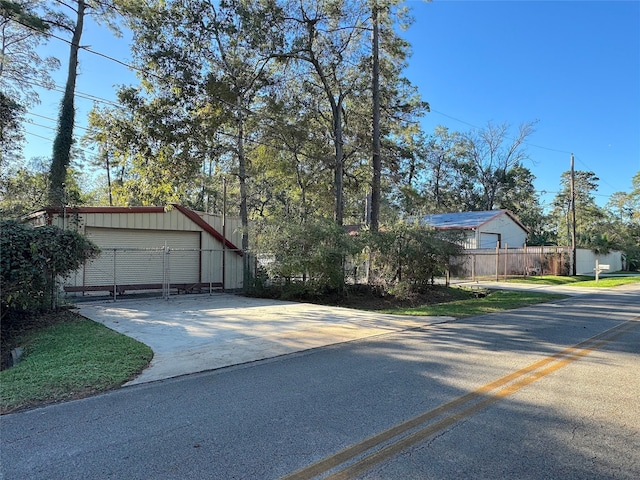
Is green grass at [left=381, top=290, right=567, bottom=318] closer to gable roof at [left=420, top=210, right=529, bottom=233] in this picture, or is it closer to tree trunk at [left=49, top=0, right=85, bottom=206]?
tree trunk at [left=49, top=0, right=85, bottom=206]

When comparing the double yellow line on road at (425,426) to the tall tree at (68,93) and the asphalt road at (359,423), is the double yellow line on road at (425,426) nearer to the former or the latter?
the asphalt road at (359,423)

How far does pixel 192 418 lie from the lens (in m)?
4.18

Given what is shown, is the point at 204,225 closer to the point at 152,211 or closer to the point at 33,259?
the point at 152,211

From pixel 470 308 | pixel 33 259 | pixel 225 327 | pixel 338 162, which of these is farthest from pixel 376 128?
pixel 33 259

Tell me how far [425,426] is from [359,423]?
609mm

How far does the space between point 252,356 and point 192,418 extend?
271 centimetres

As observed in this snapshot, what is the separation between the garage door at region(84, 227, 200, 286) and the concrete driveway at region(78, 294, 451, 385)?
6.63 ft

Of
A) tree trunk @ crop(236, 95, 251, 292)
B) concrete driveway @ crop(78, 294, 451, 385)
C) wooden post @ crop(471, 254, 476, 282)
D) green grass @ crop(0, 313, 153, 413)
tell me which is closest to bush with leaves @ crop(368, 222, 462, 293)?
concrete driveway @ crop(78, 294, 451, 385)

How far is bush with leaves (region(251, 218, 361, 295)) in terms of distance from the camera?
1427 centimetres

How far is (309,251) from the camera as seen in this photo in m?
14.5

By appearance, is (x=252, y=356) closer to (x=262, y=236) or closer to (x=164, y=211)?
(x=262, y=236)

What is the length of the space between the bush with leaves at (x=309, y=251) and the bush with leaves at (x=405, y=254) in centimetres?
117

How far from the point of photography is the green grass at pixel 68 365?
16.2 ft

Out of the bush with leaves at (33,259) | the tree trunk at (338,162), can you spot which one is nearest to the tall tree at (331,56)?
the tree trunk at (338,162)
